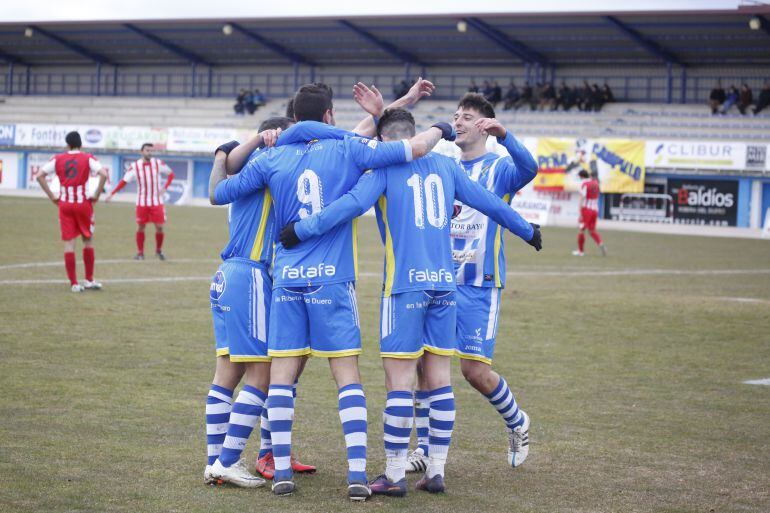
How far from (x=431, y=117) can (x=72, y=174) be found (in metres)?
38.2

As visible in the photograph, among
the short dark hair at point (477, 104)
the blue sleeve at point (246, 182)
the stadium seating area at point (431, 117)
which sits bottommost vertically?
the blue sleeve at point (246, 182)

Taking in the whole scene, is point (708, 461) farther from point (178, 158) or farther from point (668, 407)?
point (178, 158)

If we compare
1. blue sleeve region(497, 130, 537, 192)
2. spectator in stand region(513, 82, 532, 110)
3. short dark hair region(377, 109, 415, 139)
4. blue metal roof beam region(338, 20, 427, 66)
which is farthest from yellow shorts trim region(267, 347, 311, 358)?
blue metal roof beam region(338, 20, 427, 66)

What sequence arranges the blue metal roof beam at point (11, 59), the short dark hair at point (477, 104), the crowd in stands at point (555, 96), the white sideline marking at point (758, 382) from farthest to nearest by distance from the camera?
the blue metal roof beam at point (11, 59) → the crowd in stands at point (555, 96) → the white sideline marking at point (758, 382) → the short dark hair at point (477, 104)

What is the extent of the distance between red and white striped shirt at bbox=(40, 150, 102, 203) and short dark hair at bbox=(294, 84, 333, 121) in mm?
9922

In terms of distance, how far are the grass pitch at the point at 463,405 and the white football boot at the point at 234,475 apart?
73 millimetres

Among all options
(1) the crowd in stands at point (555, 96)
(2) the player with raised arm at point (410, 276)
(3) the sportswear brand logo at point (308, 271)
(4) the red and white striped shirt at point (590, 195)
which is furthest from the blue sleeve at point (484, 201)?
(1) the crowd in stands at point (555, 96)

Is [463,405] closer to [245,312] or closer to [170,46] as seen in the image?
[245,312]

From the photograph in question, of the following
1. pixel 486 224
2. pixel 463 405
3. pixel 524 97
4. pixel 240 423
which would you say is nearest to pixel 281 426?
pixel 240 423

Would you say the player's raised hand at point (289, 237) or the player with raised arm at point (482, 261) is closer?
the player's raised hand at point (289, 237)

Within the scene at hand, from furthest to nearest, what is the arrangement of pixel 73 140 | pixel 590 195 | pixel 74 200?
pixel 590 195 → pixel 74 200 → pixel 73 140

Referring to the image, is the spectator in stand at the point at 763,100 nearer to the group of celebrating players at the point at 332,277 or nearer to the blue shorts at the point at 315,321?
the group of celebrating players at the point at 332,277

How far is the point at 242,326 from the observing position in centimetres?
612

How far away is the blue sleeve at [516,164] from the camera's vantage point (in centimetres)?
680
